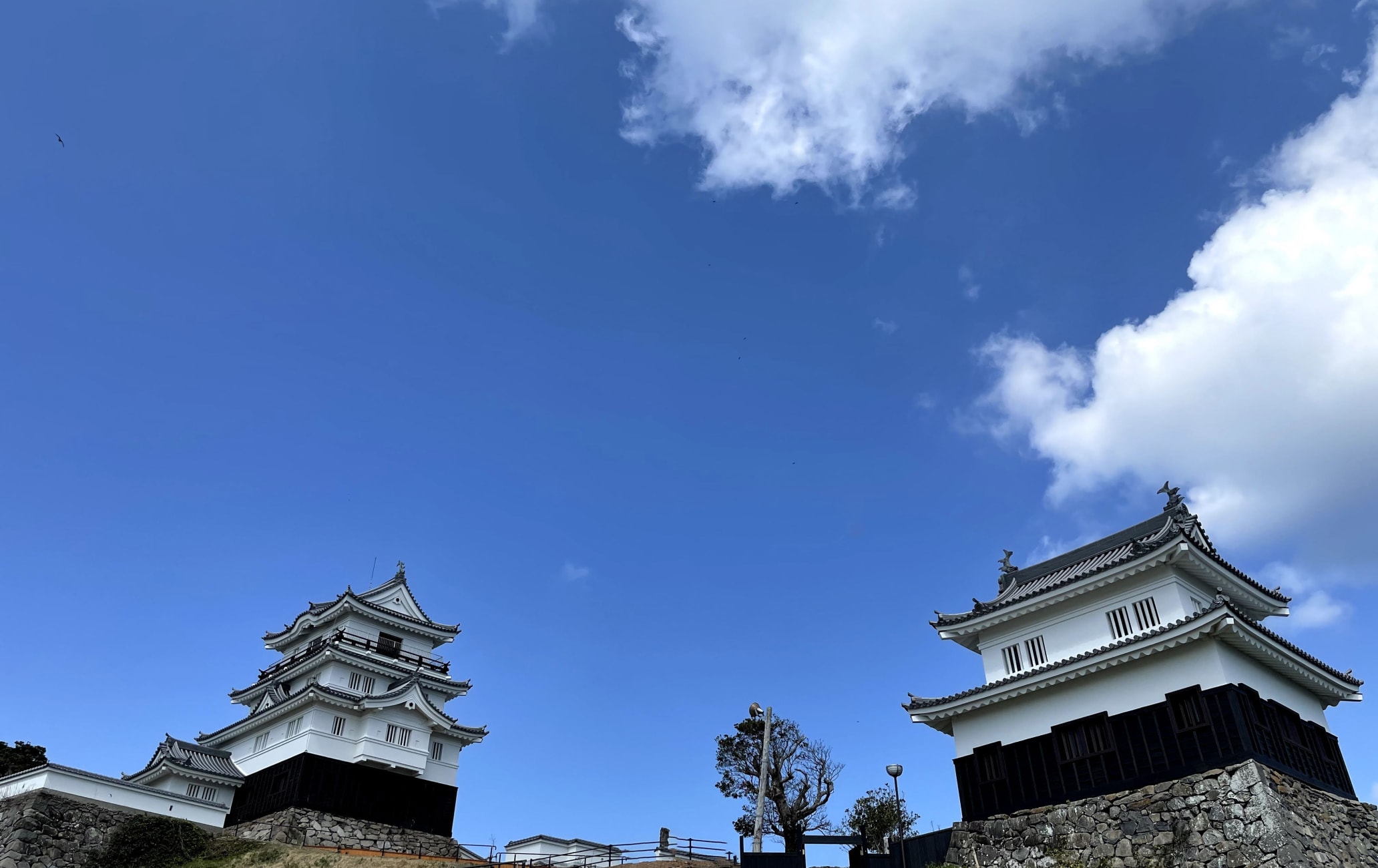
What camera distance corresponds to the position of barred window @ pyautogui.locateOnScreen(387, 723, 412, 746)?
46594 millimetres

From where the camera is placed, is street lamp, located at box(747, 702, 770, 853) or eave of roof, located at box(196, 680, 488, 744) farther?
eave of roof, located at box(196, 680, 488, 744)

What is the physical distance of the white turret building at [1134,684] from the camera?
28.8m

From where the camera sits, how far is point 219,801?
45000 millimetres

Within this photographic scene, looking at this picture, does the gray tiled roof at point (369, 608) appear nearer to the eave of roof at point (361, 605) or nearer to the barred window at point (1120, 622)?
the eave of roof at point (361, 605)

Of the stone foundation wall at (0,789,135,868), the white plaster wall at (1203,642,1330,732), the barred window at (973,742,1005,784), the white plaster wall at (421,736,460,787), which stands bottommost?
the stone foundation wall at (0,789,135,868)

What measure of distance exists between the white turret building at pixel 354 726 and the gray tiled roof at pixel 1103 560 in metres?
27.7

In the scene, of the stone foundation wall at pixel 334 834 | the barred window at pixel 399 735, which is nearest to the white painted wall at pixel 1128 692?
the stone foundation wall at pixel 334 834

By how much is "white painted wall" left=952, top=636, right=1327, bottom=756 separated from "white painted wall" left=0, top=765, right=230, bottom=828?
34036 mm

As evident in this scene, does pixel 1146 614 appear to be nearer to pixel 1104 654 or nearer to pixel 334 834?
pixel 1104 654

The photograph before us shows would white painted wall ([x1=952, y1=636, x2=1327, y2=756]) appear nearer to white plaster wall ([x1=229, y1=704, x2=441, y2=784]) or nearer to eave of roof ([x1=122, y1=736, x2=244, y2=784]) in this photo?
white plaster wall ([x1=229, y1=704, x2=441, y2=784])

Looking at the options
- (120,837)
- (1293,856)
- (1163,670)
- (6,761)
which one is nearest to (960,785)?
(1163,670)

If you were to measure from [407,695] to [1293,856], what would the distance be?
3828 cm

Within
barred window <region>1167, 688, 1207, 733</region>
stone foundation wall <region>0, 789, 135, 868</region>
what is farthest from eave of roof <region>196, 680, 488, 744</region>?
barred window <region>1167, 688, 1207, 733</region>

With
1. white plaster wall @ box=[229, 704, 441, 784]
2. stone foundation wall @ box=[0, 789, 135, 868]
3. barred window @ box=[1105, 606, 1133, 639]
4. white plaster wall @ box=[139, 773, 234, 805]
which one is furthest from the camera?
white plaster wall @ box=[229, 704, 441, 784]
